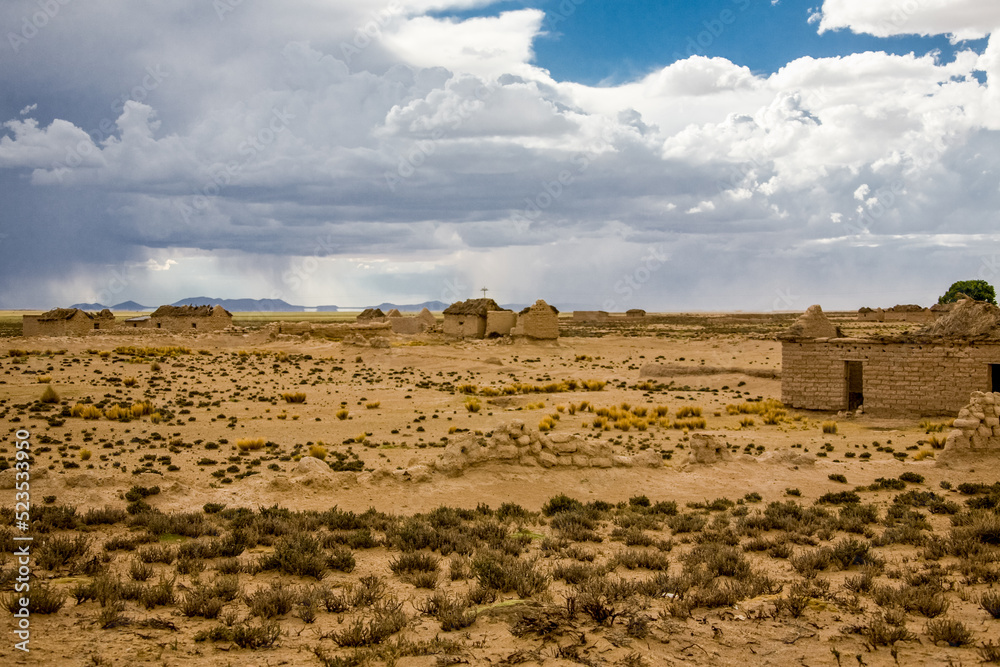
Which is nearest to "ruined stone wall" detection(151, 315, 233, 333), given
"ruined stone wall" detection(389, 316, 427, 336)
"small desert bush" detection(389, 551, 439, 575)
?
"ruined stone wall" detection(389, 316, 427, 336)

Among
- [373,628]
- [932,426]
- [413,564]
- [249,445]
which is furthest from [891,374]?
[373,628]

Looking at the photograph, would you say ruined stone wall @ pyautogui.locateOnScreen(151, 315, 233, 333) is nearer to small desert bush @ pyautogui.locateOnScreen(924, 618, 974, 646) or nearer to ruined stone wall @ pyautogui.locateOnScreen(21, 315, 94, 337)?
ruined stone wall @ pyautogui.locateOnScreen(21, 315, 94, 337)

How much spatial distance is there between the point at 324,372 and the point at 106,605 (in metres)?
30.8

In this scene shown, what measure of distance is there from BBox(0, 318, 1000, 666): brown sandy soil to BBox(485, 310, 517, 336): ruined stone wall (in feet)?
77.9

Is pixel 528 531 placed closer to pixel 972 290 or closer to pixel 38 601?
pixel 38 601

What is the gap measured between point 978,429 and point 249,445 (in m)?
17.6

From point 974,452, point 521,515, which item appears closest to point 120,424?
point 521,515

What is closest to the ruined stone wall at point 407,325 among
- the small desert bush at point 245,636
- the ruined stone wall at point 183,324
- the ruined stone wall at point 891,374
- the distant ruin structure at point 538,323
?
the distant ruin structure at point 538,323

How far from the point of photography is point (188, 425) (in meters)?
21.2

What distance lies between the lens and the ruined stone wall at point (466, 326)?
165 ft

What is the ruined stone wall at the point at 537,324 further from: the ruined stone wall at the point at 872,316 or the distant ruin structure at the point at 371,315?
the ruined stone wall at the point at 872,316

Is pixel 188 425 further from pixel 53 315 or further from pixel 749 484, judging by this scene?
pixel 53 315

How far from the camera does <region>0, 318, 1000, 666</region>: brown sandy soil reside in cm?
588

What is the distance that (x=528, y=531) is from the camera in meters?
10.2
